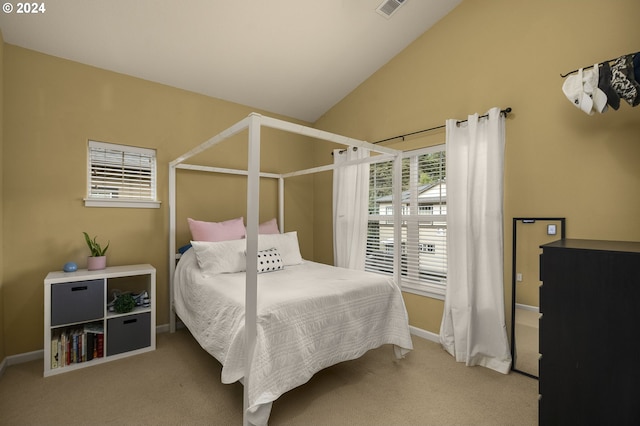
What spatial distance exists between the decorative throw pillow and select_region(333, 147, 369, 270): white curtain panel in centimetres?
94

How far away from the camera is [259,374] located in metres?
1.65

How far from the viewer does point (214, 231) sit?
3.08 metres

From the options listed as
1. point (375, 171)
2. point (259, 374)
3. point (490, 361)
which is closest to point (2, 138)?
point (259, 374)

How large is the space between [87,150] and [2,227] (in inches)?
33.4

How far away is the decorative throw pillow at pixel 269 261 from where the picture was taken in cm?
272

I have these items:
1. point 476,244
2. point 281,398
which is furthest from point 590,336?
point 281,398

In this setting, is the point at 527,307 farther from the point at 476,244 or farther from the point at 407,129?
the point at 407,129

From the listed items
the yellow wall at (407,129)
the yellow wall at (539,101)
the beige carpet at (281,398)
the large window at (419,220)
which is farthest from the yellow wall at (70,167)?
the yellow wall at (539,101)

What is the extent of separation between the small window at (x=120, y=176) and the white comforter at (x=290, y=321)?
3.11 ft

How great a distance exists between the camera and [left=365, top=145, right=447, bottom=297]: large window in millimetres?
2967

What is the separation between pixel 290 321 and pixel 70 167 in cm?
237

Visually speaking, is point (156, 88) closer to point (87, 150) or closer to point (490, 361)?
point (87, 150)

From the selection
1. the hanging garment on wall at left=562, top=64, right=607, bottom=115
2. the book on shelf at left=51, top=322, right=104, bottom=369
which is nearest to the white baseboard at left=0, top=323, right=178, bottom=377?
the book on shelf at left=51, top=322, right=104, bottom=369

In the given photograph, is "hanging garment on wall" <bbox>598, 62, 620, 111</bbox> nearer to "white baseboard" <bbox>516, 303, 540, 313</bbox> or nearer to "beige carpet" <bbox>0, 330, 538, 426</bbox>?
"white baseboard" <bbox>516, 303, 540, 313</bbox>
